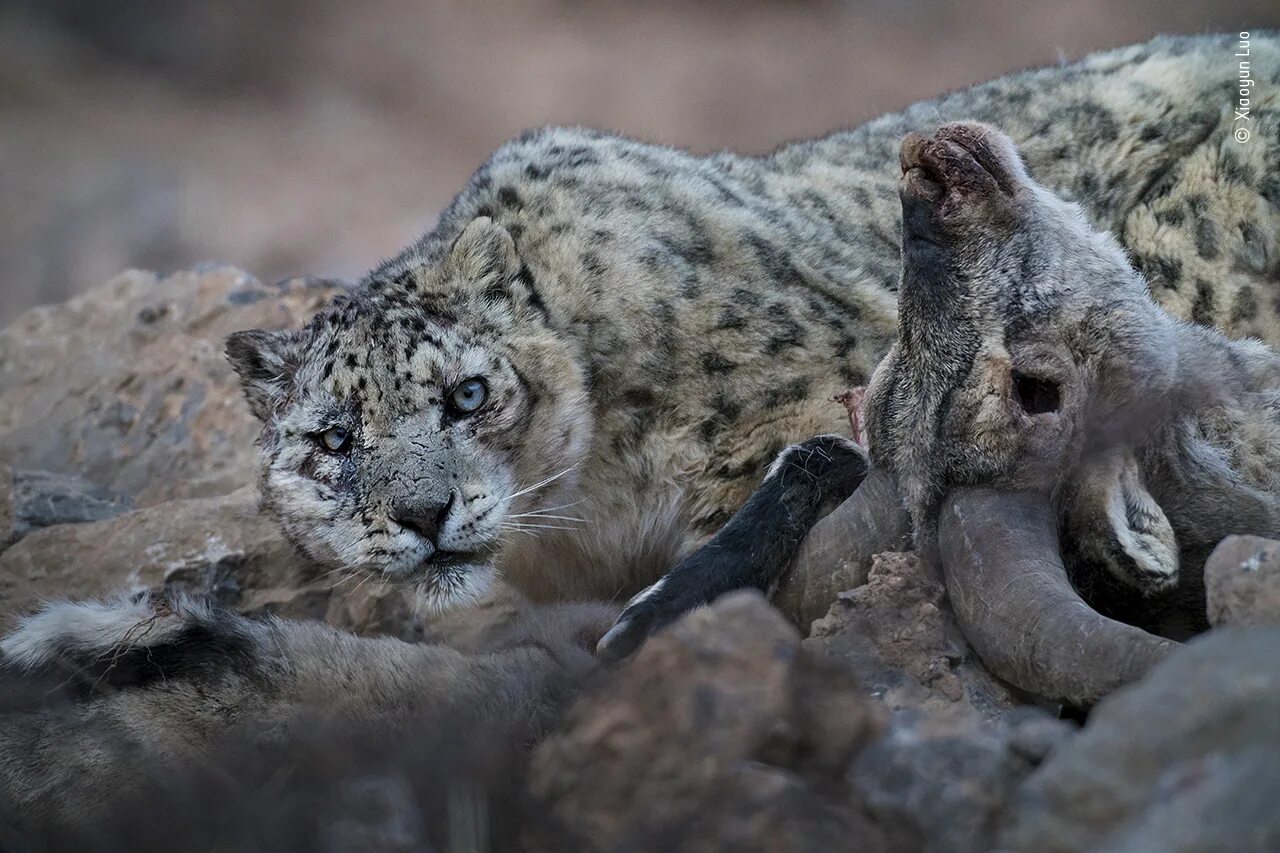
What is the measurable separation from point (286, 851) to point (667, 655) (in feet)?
2.72

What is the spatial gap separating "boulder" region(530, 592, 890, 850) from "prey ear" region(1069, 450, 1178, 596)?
3.24ft

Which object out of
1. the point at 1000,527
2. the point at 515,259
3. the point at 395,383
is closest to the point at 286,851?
the point at 1000,527

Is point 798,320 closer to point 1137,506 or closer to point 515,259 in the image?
point 515,259

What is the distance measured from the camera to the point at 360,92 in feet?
48.6

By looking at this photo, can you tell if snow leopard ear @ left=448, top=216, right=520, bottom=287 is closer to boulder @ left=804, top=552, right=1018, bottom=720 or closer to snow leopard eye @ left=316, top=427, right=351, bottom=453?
snow leopard eye @ left=316, top=427, right=351, bottom=453

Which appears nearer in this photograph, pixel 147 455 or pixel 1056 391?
pixel 1056 391

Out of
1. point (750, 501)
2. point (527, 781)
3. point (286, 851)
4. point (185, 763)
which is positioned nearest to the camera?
point (286, 851)

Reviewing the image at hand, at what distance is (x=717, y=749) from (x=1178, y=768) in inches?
32.8

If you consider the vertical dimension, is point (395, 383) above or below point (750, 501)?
above

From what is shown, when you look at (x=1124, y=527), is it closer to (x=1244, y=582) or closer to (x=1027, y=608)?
(x=1027, y=608)

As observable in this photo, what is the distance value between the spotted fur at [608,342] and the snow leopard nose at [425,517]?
0.01 m

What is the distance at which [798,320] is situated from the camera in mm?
5645

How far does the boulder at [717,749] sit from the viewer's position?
2475 millimetres

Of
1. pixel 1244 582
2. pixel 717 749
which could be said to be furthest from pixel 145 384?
pixel 1244 582
